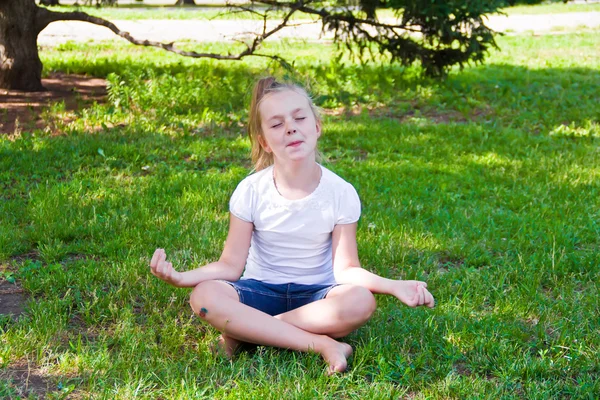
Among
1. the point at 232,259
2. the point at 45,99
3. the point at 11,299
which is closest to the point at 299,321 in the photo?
the point at 232,259

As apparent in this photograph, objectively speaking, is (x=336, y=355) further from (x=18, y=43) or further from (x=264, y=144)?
(x=18, y=43)

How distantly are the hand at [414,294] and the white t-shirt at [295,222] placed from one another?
433 millimetres

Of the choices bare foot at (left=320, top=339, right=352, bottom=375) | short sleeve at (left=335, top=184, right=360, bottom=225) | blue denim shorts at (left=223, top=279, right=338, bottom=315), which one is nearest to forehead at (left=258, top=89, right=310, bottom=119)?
short sleeve at (left=335, top=184, right=360, bottom=225)

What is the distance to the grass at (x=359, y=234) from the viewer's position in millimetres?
2959

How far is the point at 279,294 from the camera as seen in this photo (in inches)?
130

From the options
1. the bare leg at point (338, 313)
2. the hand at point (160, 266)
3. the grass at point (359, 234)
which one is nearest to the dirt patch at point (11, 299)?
the grass at point (359, 234)

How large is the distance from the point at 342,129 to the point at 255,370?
4.45 m

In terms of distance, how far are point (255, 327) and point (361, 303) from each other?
1.38 feet

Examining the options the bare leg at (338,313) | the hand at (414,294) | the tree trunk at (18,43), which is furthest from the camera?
the tree trunk at (18,43)

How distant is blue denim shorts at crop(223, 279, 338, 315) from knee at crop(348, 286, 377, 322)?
18cm

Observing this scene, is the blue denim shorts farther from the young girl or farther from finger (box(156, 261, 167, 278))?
finger (box(156, 261, 167, 278))

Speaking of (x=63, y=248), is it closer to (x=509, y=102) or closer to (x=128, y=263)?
Answer: (x=128, y=263)

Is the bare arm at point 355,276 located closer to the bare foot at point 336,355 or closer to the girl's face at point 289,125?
the bare foot at point 336,355

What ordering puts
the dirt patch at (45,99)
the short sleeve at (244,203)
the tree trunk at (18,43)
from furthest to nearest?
the tree trunk at (18,43), the dirt patch at (45,99), the short sleeve at (244,203)
